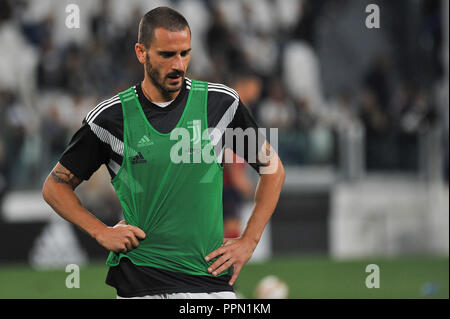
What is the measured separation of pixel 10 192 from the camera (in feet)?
39.1

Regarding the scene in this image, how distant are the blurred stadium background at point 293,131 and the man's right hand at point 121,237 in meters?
6.43

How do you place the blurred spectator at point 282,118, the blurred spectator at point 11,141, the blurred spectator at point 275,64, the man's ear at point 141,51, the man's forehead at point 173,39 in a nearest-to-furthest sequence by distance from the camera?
the man's forehead at point 173,39, the man's ear at point 141,51, the blurred spectator at point 11,141, the blurred spectator at point 282,118, the blurred spectator at point 275,64

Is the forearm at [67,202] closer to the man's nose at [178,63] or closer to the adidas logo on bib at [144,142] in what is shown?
the adidas logo on bib at [144,142]

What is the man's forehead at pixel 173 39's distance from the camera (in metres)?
3.64

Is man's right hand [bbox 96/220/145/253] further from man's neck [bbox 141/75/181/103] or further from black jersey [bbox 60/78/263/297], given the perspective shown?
man's neck [bbox 141/75/181/103]

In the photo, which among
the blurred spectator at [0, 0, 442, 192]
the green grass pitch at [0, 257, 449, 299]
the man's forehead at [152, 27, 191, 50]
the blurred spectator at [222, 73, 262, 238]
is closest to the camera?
the man's forehead at [152, 27, 191, 50]

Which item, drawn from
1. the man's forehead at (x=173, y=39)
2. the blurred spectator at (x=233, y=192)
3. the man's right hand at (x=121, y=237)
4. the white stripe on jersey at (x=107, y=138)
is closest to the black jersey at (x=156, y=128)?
the white stripe on jersey at (x=107, y=138)

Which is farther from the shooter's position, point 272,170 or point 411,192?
point 411,192

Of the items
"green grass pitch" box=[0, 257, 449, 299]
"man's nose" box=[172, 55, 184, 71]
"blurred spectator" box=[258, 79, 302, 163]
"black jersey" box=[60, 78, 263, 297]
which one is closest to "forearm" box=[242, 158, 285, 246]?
"black jersey" box=[60, 78, 263, 297]

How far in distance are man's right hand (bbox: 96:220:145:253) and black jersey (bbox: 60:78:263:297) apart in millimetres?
133

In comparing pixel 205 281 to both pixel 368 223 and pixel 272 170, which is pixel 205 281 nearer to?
pixel 272 170

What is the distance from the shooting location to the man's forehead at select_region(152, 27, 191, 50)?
3.64m
